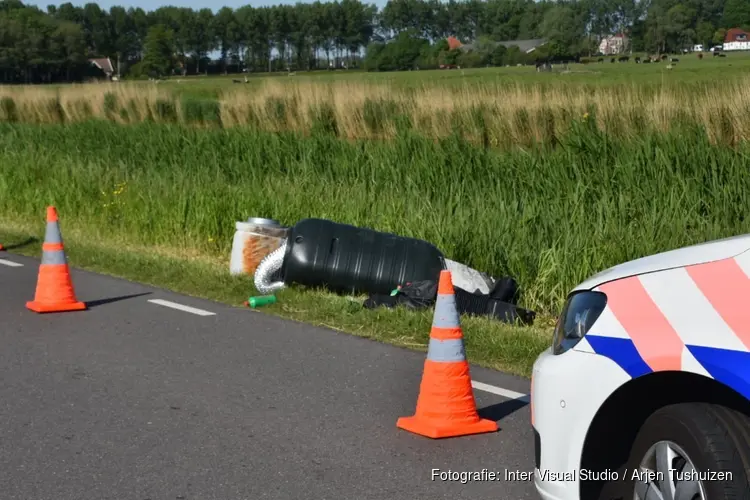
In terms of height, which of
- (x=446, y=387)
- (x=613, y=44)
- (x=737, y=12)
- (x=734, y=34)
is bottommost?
(x=446, y=387)

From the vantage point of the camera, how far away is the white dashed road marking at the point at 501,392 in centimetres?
698

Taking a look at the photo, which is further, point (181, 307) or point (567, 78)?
point (567, 78)

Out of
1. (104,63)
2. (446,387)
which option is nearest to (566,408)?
(446,387)

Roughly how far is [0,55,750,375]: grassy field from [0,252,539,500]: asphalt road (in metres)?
0.92

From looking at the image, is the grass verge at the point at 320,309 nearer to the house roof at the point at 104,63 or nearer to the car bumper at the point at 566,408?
the car bumper at the point at 566,408

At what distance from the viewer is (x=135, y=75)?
12581 centimetres

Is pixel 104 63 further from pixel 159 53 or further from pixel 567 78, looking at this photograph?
pixel 567 78

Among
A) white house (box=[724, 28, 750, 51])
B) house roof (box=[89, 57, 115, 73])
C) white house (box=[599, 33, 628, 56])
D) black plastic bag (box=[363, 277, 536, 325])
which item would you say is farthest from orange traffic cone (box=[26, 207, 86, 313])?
house roof (box=[89, 57, 115, 73])

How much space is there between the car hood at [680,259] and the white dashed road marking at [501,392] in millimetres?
2651

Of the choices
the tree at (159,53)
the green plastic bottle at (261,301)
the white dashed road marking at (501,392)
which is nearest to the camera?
the white dashed road marking at (501,392)

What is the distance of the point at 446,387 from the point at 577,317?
6.31ft

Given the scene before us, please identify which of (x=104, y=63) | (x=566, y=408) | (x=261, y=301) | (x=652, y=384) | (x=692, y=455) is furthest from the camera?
(x=104, y=63)

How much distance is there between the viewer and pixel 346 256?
10391 mm

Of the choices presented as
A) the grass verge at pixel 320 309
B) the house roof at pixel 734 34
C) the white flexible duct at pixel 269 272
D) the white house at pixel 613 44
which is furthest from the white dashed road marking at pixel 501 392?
the white house at pixel 613 44
